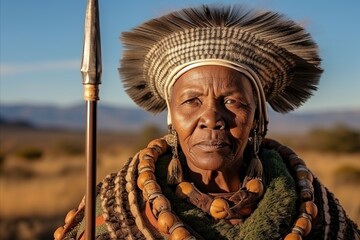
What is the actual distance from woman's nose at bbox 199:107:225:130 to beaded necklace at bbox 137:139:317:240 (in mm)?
317

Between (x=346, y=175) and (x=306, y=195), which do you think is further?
(x=346, y=175)

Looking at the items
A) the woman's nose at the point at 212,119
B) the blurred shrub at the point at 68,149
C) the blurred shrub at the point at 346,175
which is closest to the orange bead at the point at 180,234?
the woman's nose at the point at 212,119

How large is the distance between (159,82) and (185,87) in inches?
10.4

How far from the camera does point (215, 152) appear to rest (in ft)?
11.2

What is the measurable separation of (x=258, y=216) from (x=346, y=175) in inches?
595

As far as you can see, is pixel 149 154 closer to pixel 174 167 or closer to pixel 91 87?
pixel 174 167

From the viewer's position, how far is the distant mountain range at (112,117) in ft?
438

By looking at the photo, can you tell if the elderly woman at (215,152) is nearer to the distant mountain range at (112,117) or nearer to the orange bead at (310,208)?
the orange bead at (310,208)

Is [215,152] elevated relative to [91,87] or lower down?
lower down

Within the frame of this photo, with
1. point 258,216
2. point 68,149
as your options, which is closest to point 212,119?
point 258,216

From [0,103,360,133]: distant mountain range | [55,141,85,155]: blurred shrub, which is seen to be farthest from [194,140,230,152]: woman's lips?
[0,103,360,133]: distant mountain range

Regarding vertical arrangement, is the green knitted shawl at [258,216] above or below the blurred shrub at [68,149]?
above

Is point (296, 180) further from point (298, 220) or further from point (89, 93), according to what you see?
point (89, 93)

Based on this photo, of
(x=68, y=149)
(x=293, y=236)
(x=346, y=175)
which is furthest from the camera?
(x=68, y=149)
